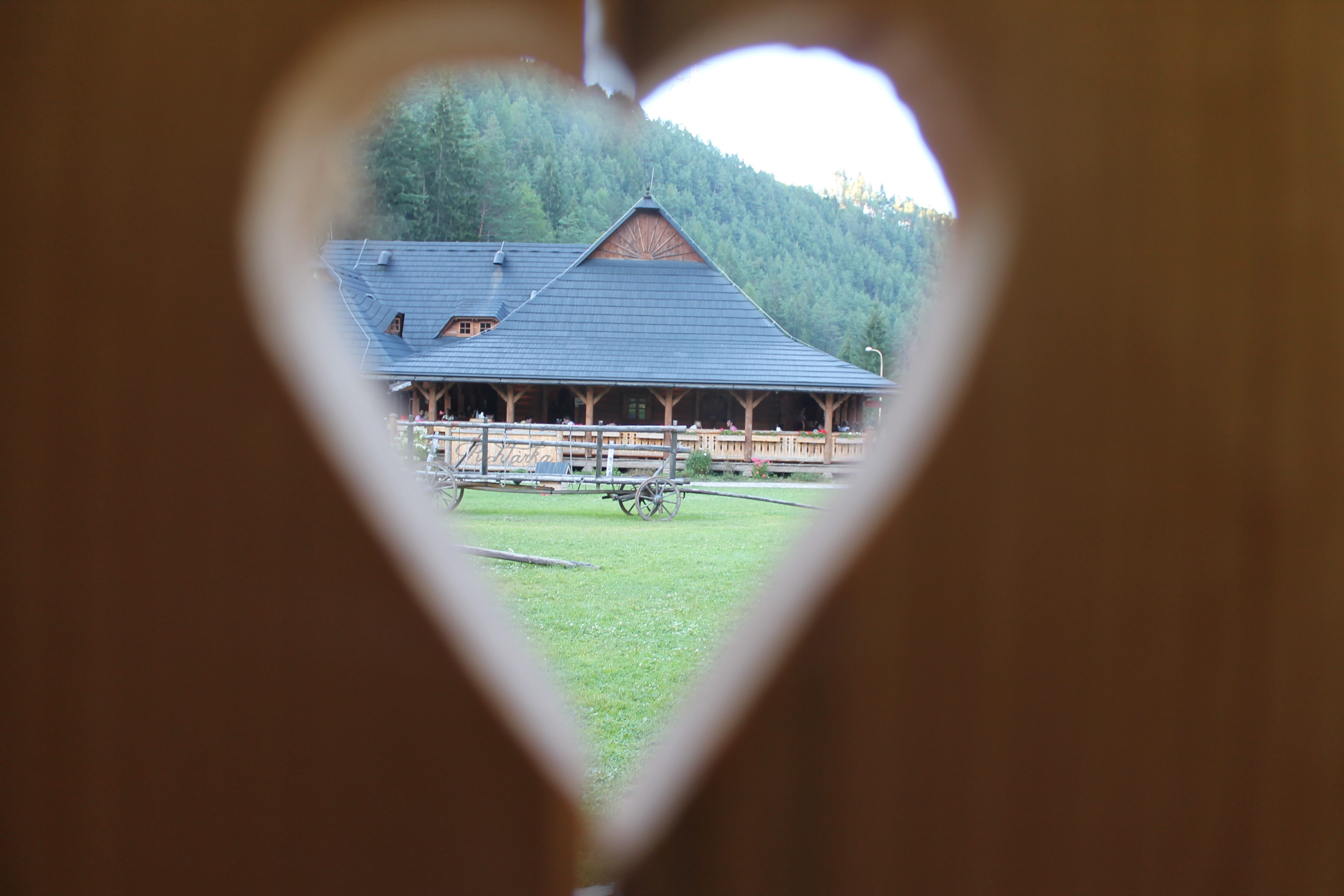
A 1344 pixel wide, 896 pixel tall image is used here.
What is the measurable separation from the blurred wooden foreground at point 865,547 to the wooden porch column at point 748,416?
1726 cm

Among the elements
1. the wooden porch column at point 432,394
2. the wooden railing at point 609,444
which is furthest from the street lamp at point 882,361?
the wooden porch column at point 432,394

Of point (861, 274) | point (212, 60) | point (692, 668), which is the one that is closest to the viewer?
point (212, 60)

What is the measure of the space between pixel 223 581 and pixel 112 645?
0.06 metres

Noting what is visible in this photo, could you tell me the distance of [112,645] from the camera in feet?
Answer: 1.21

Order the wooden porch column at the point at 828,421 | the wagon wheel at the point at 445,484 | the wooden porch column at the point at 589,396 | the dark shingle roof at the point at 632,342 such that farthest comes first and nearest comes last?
the wooden porch column at the point at 589,396 < the dark shingle roof at the point at 632,342 < the wooden porch column at the point at 828,421 < the wagon wheel at the point at 445,484

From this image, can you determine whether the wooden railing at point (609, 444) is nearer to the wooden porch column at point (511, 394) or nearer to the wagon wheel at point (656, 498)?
the wagon wheel at point (656, 498)

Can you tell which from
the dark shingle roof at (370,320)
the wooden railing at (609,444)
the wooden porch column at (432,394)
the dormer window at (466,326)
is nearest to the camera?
the wooden railing at (609,444)

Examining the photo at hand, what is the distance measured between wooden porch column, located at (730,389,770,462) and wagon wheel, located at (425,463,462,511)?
6.81 meters

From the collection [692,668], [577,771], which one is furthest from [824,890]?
[692,668]

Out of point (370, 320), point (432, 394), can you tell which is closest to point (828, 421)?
point (432, 394)

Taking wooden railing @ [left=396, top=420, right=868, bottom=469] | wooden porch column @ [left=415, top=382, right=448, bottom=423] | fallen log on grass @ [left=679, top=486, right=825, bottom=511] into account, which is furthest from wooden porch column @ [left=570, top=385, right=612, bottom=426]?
fallen log on grass @ [left=679, top=486, right=825, bottom=511]

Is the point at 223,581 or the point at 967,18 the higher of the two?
the point at 967,18

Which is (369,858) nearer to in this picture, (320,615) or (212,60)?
(320,615)

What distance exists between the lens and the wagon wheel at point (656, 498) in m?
12.2
